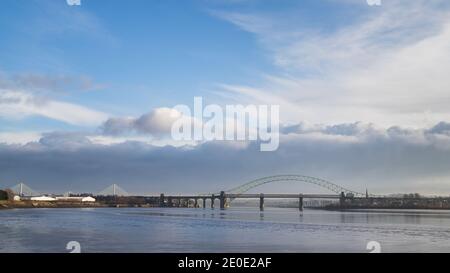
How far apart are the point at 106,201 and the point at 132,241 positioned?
126 m

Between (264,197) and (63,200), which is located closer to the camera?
(264,197)

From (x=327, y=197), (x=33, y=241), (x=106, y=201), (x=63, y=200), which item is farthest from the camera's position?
(x=106, y=201)

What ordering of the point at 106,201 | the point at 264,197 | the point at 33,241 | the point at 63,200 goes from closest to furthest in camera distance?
the point at 33,241, the point at 264,197, the point at 63,200, the point at 106,201

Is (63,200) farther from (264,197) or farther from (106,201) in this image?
(264,197)
